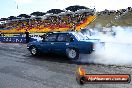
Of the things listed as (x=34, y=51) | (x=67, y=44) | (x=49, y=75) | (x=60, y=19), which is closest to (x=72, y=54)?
(x=67, y=44)

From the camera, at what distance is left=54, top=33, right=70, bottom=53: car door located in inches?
510

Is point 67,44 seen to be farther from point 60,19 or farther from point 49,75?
point 60,19

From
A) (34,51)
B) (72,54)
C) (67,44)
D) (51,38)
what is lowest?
(34,51)

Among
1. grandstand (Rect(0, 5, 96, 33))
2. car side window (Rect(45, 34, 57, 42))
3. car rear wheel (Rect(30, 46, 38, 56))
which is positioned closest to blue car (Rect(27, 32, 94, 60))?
car side window (Rect(45, 34, 57, 42))

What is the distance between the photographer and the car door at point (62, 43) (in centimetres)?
1295

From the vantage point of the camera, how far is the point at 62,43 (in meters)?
13.1

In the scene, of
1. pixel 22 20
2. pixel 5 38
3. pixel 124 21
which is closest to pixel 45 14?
pixel 22 20

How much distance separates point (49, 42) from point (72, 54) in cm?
174

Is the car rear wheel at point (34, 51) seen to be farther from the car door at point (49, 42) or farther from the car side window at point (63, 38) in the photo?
the car side window at point (63, 38)

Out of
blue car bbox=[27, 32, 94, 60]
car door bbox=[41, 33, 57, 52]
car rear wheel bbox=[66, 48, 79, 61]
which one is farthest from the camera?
car door bbox=[41, 33, 57, 52]

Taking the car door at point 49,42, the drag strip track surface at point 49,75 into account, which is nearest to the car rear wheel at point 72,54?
the car door at point 49,42

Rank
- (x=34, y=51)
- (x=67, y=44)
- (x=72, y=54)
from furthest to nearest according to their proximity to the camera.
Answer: (x=34, y=51) → (x=67, y=44) → (x=72, y=54)

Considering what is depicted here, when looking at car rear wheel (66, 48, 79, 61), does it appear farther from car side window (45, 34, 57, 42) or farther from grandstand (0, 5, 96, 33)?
grandstand (0, 5, 96, 33)

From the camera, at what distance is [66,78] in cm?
843
